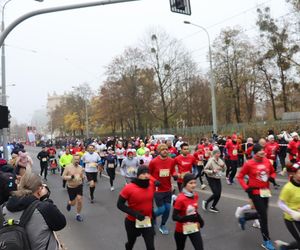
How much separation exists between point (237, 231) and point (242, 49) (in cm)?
4286

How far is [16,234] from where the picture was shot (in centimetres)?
345

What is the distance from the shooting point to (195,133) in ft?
152

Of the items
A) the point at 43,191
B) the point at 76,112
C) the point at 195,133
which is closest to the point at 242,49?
the point at 195,133

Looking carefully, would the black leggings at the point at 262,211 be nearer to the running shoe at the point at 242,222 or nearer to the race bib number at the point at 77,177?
the running shoe at the point at 242,222

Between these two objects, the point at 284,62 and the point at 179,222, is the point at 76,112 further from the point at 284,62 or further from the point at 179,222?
the point at 179,222

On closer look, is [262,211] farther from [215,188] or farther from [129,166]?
[129,166]

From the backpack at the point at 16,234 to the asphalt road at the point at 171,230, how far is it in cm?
403

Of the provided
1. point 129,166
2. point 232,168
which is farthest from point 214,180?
point 232,168

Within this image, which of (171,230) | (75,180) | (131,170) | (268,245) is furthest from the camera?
(131,170)

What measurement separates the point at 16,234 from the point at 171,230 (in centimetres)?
544

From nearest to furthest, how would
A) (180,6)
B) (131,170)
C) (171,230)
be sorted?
1. (171,230)
2. (180,6)
3. (131,170)

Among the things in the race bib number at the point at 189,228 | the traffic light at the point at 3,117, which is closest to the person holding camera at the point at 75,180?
the traffic light at the point at 3,117

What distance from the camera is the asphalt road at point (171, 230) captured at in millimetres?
7309

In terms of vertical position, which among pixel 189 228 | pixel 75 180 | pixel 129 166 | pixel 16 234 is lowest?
pixel 189 228
